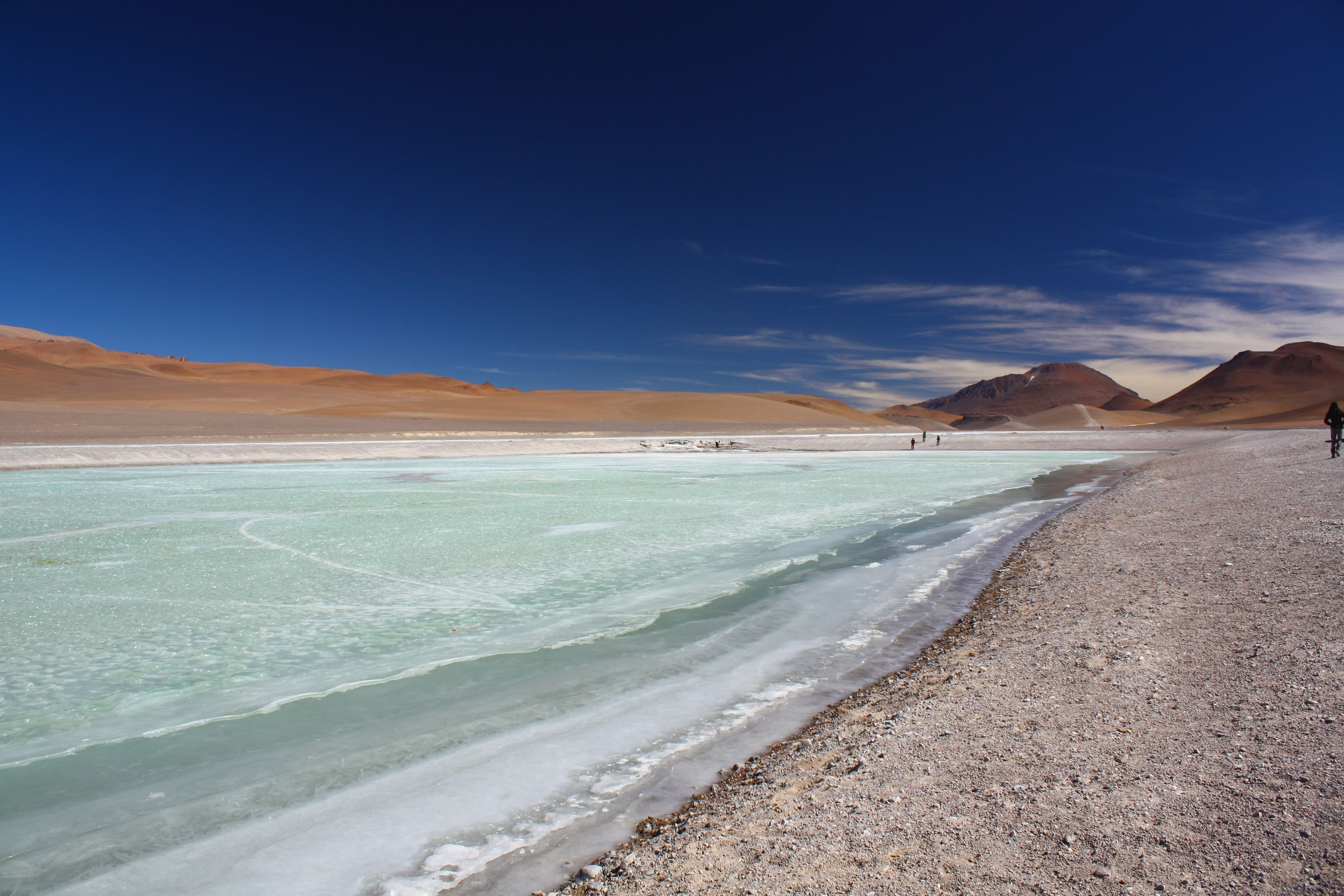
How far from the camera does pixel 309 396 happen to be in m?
80.8

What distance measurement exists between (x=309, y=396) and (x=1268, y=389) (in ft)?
624

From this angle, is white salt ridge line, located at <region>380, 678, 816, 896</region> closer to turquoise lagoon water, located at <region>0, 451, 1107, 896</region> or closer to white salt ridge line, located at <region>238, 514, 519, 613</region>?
turquoise lagoon water, located at <region>0, 451, 1107, 896</region>

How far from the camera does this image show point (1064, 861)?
194 centimetres

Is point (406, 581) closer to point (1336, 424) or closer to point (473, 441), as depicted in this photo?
point (1336, 424)

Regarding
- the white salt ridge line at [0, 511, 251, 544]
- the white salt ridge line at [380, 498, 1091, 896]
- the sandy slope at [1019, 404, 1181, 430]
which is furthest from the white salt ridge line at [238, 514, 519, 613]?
the sandy slope at [1019, 404, 1181, 430]

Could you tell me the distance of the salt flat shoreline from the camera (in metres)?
21.7

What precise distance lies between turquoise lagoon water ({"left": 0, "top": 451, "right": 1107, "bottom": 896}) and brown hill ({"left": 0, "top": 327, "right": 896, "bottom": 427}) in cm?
4945

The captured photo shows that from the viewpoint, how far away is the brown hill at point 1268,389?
114381mm

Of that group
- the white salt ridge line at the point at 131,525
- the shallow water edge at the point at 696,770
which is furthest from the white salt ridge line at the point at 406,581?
the shallow water edge at the point at 696,770

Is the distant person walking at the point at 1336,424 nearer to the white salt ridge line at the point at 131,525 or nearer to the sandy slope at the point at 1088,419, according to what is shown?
the white salt ridge line at the point at 131,525

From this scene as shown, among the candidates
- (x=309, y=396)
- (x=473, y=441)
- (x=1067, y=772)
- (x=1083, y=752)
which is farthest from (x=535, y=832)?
(x=309, y=396)

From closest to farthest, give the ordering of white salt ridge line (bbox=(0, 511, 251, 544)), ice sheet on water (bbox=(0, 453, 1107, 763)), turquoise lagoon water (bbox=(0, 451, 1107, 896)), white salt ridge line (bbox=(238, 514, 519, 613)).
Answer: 1. turquoise lagoon water (bbox=(0, 451, 1107, 896))
2. ice sheet on water (bbox=(0, 453, 1107, 763))
3. white salt ridge line (bbox=(238, 514, 519, 613))
4. white salt ridge line (bbox=(0, 511, 251, 544))

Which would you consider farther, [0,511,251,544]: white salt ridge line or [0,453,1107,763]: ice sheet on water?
[0,511,251,544]: white salt ridge line

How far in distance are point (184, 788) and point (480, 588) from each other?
324 cm
